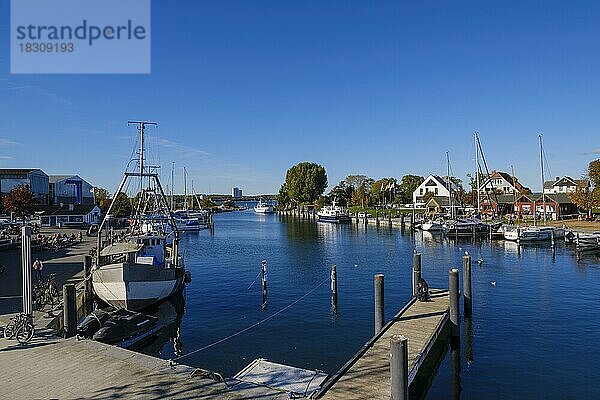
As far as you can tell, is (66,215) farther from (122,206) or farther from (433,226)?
(433,226)

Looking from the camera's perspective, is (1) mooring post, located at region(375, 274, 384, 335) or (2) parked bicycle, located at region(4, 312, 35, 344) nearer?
(2) parked bicycle, located at region(4, 312, 35, 344)

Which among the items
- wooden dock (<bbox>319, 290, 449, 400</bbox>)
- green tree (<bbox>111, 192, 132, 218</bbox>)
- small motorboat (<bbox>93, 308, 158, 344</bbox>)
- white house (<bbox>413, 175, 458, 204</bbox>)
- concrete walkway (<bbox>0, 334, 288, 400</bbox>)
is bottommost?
small motorboat (<bbox>93, 308, 158, 344</bbox>)

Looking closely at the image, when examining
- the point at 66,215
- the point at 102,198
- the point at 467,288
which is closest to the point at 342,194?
the point at 102,198

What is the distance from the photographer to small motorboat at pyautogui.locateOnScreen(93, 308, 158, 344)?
59.8 ft

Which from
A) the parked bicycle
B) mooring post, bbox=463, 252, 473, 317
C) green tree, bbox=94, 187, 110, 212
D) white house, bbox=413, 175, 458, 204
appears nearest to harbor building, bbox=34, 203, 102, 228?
green tree, bbox=94, 187, 110, 212

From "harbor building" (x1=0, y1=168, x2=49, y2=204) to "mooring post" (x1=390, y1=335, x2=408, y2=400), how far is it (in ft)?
297

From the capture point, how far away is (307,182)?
160 m

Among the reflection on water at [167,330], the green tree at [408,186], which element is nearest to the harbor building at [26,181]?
the reflection on water at [167,330]

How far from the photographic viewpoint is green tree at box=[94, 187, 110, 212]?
11704 centimetres

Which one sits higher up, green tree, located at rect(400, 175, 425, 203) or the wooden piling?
green tree, located at rect(400, 175, 425, 203)

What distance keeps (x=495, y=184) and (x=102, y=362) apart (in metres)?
136

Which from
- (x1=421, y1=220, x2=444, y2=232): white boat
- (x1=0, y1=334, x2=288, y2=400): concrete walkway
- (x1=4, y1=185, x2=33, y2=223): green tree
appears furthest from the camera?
(x1=421, y1=220, x2=444, y2=232): white boat

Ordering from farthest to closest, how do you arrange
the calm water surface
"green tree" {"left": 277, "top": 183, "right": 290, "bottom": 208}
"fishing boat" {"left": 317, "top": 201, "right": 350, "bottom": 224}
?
"green tree" {"left": 277, "top": 183, "right": 290, "bottom": 208}, "fishing boat" {"left": 317, "top": 201, "right": 350, "bottom": 224}, the calm water surface

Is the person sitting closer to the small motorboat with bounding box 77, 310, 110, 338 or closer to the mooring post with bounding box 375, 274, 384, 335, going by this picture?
the mooring post with bounding box 375, 274, 384, 335
